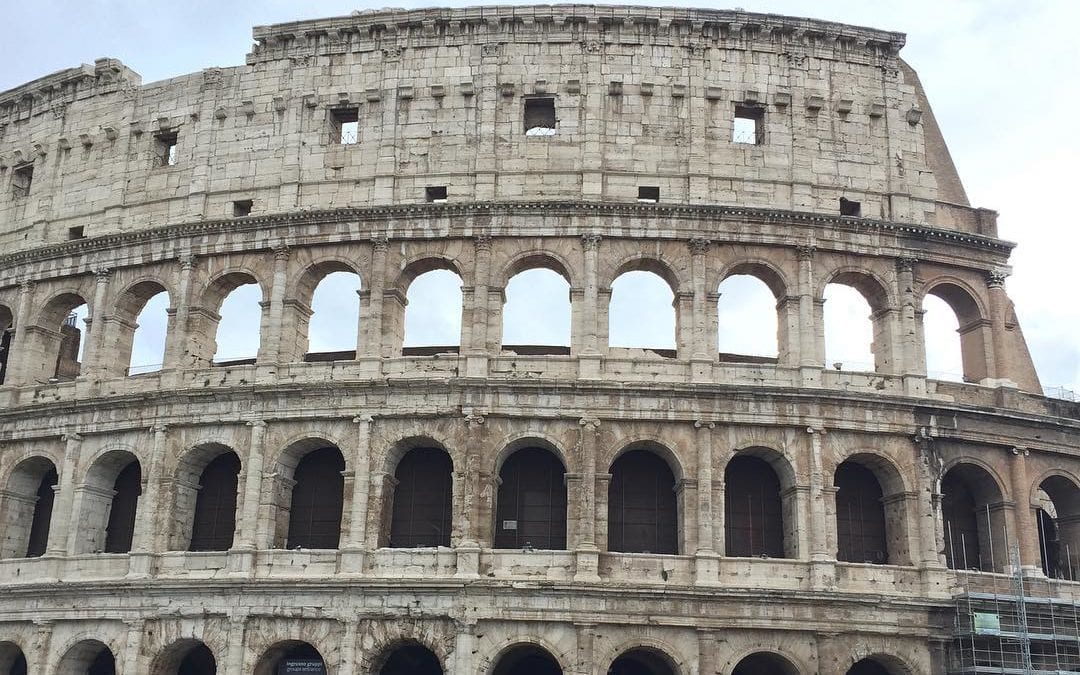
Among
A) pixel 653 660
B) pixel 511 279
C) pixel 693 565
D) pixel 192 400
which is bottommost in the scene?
pixel 653 660

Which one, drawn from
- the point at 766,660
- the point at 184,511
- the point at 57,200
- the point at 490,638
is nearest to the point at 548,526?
the point at 490,638

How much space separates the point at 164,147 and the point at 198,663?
14.4m

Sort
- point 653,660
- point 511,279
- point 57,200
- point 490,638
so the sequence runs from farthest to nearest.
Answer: point 57,200 → point 511,279 → point 653,660 → point 490,638

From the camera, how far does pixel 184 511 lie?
2750cm

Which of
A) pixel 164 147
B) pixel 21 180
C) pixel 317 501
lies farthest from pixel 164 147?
pixel 317 501

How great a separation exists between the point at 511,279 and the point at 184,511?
1022 cm

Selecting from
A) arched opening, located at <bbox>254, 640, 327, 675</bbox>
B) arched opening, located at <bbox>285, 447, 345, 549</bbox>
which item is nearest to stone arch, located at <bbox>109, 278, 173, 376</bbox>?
arched opening, located at <bbox>285, 447, 345, 549</bbox>

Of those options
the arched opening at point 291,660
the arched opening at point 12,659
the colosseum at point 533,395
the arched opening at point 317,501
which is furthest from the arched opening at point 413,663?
the arched opening at point 12,659

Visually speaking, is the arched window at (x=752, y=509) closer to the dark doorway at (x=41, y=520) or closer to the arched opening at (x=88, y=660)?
the arched opening at (x=88, y=660)

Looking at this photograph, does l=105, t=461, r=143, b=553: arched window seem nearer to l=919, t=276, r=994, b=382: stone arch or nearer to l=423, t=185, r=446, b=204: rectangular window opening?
l=423, t=185, r=446, b=204: rectangular window opening

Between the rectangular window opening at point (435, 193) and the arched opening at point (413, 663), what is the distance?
1132 centimetres

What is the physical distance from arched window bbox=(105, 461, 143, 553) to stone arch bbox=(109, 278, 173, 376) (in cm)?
276

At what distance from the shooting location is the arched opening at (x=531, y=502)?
26.2 meters

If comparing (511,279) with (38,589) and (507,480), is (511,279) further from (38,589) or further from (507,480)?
(38,589)
